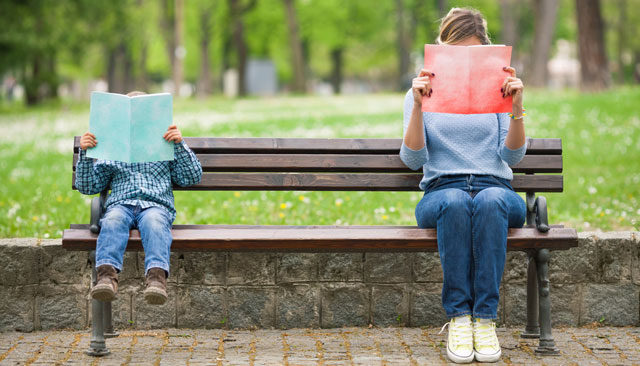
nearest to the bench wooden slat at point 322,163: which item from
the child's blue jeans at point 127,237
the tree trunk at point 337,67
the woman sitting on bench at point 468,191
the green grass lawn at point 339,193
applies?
the woman sitting on bench at point 468,191

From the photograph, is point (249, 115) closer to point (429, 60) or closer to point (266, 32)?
point (429, 60)

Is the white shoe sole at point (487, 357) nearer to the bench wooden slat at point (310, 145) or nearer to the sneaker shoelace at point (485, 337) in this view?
the sneaker shoelace at point (485, 337)

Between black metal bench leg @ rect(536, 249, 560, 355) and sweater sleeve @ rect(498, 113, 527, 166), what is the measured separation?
47 centimetres

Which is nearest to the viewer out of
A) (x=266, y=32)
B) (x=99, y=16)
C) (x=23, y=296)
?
(x=23, y=296)

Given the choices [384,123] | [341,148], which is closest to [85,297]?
[341,148]

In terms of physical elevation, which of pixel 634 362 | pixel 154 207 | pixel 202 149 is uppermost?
pixel 202 149

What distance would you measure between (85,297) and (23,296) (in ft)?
1.09

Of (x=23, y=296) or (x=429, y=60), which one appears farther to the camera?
(x=23, y=296)

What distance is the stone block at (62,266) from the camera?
15.5 feet

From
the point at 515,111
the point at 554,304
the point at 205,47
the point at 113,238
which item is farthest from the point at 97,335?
the point at 205,47

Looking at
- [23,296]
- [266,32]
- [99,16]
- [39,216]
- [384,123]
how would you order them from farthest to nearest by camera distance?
[266,32] < [99,16] < [384,123] < [39,216] < [23,296]

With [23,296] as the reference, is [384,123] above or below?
above

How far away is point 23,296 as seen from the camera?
15.5 ft

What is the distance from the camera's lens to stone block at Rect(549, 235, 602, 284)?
15.9 feet
